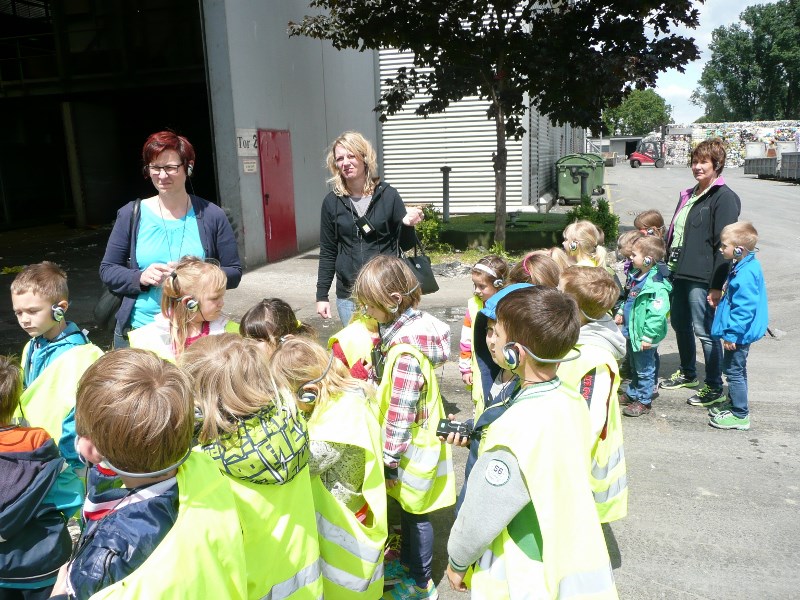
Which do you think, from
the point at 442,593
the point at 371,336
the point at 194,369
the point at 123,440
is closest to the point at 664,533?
the point at 442,593

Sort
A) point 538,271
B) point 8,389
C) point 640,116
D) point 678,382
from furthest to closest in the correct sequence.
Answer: point 640,116, point 678,382, point 538,271, point 8,389

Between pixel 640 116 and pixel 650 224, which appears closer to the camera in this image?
pixel 650 224

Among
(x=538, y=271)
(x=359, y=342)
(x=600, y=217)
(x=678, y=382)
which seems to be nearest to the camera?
(x=359, y=342)

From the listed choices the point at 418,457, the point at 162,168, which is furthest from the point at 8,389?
the point at 418,457

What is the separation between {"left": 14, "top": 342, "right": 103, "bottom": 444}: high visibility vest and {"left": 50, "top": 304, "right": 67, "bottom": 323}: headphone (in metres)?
0.25

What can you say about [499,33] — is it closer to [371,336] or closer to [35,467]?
[371,336]

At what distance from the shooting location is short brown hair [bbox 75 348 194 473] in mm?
1508

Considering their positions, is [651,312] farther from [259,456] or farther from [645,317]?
[259,456]

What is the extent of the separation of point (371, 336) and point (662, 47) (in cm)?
919

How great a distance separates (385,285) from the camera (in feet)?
9.34

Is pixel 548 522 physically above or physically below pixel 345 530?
above

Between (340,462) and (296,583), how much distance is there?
471 mm

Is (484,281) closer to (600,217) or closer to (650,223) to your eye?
(650,223)

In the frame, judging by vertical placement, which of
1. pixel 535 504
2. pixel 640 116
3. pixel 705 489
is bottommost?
pixel 705 489
